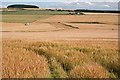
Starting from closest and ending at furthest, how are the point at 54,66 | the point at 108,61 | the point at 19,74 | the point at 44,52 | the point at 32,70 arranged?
the point at 19,74
the point at 32,70
the point at 54,66
the point at 108,61
the point at 44,52

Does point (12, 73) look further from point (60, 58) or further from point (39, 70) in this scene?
point (60, 58)

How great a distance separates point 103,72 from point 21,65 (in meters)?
2.63

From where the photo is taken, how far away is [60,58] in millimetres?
13742

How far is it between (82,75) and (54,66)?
222 centimetres

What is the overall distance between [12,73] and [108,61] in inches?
189

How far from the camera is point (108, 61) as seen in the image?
13.2 m

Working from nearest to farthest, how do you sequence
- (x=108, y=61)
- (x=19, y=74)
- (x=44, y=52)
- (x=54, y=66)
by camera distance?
(x=19, y=74)
(x=54, y=66)
(x=108, y=61)
(x=44, y=52)

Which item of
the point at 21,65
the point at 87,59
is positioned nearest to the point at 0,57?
the point at 21,65

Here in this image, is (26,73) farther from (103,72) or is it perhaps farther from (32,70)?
(103,72)

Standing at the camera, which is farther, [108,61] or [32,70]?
Answer: [108,61]

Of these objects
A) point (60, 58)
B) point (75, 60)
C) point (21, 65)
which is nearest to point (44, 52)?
point (60, 58)

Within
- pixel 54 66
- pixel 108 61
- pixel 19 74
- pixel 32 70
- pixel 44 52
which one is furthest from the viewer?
pixel 44 52

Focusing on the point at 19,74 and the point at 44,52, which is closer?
the point at 19,74

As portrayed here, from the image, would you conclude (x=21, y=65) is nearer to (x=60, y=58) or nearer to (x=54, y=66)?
(x=54, y=66)
